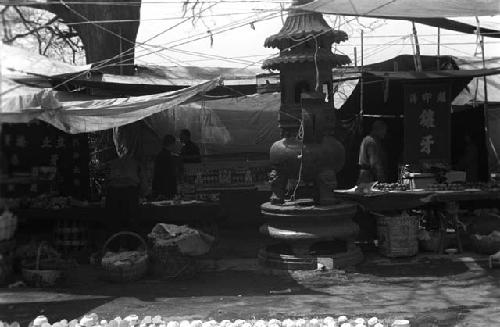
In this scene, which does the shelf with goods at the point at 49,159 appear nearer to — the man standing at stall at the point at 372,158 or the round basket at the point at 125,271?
the round basket at the point at 125,271

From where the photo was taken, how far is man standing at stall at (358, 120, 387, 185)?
9656 millimetres

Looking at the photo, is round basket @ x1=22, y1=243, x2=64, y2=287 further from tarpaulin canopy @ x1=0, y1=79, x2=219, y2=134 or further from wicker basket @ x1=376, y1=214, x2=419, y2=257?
wicker basket @ x1=376, y1=214, x2=419, y2=257

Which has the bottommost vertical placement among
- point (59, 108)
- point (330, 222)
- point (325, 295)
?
point (325, 295)

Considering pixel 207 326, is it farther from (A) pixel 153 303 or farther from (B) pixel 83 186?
(B) pixel 83 186

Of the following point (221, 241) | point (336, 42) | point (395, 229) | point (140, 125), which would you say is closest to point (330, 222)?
point (395, 229)

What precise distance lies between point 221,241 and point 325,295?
438 cm

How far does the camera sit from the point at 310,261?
26.3 feet

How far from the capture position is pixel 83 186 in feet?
37.9

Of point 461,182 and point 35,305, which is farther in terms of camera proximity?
point 461,182

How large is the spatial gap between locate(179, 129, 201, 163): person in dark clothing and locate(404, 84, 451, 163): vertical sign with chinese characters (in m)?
4.03

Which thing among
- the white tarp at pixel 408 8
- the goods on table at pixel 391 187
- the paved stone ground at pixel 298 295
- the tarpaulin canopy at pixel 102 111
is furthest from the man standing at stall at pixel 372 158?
the tarpaulin canopy at pixel 102 111

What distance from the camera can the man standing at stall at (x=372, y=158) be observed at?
966cm

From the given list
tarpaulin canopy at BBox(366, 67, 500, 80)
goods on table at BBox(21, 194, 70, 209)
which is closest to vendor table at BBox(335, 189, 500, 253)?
tarpaulin canopy at BBox(366, 67, 500, 80)

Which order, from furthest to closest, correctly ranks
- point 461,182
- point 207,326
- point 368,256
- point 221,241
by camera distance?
1. point 221,241
2. point 461,182
3. point 368,256
4. point 207,326
